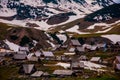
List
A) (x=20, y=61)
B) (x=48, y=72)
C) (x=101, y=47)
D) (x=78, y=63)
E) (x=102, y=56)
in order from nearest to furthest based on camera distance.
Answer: (x=48, y=72) → (x=78, y=63) → (x=20, y=61) → (x=102, y=56) → (x=101, y=47)

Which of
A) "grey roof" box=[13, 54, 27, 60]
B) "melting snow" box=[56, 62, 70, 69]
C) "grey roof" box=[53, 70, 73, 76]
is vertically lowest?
"melting snow" box=[56, 62, 70, 69]

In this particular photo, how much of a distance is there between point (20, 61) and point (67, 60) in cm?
2068

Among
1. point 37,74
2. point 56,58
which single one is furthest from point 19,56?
point 37,74

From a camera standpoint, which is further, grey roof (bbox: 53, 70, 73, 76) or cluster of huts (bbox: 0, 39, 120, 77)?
cluster of huts (bbox: 0, 39, 120, 77)

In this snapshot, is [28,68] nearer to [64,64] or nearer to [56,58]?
[64,64]

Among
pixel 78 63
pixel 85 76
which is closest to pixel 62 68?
pixel 78 63

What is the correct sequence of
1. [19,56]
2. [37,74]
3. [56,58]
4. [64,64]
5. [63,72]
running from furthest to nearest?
[56,58] < [19,56] < [64,64] < [63,72] < [37,74]

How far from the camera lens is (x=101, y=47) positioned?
197625 millimetres

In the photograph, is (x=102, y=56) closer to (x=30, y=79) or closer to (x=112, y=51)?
(x=112, y=51)

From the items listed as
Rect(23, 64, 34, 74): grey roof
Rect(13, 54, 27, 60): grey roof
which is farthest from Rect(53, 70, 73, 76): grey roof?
Rect(13, 54, 27, 60): grey roof

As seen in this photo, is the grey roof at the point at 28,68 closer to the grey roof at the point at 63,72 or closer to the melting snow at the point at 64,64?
the grey roof at the point at 63,72

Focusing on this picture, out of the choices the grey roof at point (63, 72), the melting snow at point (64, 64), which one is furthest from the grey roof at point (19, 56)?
the grey roof at point (63, 72)

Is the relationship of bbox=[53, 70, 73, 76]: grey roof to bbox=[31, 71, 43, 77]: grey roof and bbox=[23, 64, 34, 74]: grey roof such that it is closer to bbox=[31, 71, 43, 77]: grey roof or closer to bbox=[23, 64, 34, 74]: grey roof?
bbox=[31, 71, 43, 77]: grey roof

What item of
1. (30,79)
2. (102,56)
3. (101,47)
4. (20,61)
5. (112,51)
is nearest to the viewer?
(30,79)
